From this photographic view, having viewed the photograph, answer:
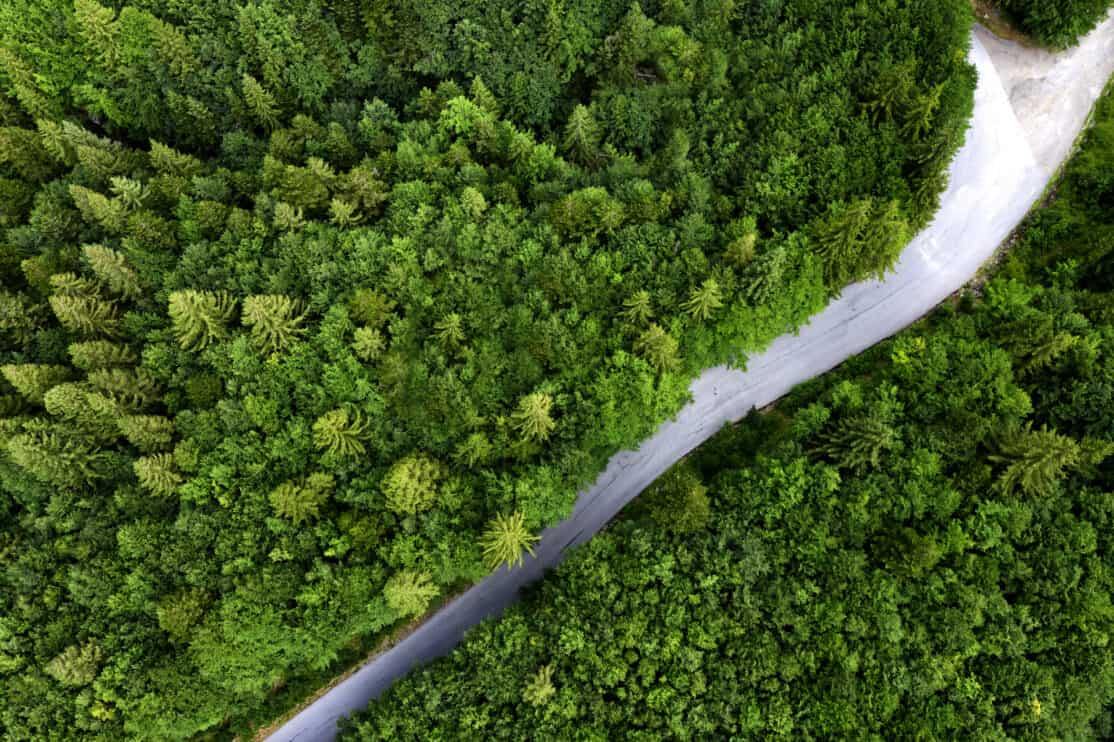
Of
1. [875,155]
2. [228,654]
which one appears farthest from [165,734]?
[875,155]

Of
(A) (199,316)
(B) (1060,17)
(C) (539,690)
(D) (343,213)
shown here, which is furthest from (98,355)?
(B) (1060,17)

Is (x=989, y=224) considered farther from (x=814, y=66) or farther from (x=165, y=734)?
(x=165, y=734)

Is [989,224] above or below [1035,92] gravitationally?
below

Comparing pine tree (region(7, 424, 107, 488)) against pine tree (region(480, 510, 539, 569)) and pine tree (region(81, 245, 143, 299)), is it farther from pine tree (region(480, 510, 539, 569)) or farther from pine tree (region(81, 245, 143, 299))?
pine tree (region(480, 510, 539, 569))

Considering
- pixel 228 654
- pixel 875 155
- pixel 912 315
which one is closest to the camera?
pixel 228 654

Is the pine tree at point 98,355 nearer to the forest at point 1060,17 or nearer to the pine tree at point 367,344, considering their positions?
the pine tree at point 367,344

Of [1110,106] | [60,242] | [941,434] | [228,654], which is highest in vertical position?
[60,242]

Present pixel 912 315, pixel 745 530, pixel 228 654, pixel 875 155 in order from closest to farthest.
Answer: pixel 228 654 < pixel 745 530 < pixel 875 155 < pixel 912 315

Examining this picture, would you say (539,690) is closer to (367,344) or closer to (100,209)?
(367,344)
